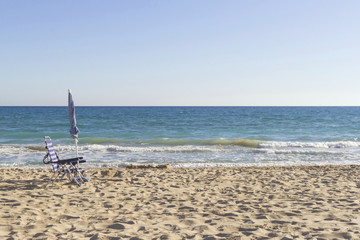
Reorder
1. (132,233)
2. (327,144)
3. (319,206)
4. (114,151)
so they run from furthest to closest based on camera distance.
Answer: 1. (327,144)
2. (114,151)
3. (319,206)
4. (132,233)

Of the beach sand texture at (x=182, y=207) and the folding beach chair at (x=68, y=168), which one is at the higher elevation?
the folding beach chair at (x=68, y=168)

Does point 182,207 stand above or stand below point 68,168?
below

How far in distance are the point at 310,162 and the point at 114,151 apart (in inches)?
357

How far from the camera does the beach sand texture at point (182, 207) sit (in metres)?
4.50

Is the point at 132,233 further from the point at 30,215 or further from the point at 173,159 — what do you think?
the point at 173,159

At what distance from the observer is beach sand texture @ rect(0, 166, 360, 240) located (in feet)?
14.8

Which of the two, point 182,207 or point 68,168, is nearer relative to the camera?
point 182,207

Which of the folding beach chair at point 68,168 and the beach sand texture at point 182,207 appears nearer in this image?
the beach sand texture at point 182,207

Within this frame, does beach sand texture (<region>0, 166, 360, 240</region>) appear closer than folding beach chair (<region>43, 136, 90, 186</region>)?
Yes

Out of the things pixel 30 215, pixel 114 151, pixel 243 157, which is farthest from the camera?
pixel 114 151

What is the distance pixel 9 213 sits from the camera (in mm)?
5359

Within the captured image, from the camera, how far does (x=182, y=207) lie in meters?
5.81

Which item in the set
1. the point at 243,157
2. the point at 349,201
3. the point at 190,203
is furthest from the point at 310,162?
the point at 190,203

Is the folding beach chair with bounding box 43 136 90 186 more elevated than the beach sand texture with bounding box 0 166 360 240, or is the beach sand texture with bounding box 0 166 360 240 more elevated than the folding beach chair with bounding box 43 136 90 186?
the folding beach chair with bounding box 43 136 90 186
